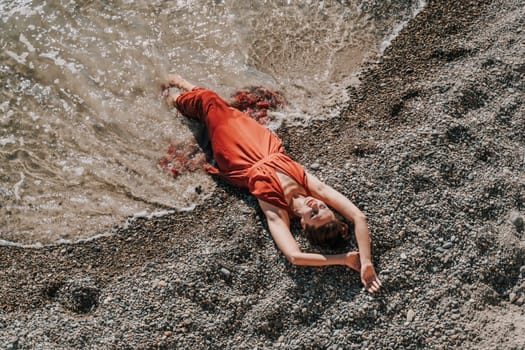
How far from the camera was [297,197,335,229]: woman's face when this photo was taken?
7.11m

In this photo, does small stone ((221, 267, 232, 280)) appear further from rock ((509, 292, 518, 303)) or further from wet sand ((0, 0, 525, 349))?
rock ((509, 292, 518, 303))

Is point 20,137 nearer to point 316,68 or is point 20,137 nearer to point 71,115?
point 71,115

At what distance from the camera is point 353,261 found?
7164 mm

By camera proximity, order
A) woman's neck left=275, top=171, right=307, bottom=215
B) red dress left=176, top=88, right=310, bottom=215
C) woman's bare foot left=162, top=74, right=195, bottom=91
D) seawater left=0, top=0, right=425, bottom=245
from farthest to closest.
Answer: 1. woman's bare foot left=162, top=74, right=195, bottom=91
2. seawater left=0, top=0, right=425, bottom=245
3. red dress left=176, top=88, right=310, bottom=215
4. woman's neck left=275, top=171, right=307, bottom=215

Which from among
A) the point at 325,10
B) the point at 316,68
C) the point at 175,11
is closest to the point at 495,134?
the point at 316,68

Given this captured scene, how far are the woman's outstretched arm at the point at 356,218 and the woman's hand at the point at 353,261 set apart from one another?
0.21ft

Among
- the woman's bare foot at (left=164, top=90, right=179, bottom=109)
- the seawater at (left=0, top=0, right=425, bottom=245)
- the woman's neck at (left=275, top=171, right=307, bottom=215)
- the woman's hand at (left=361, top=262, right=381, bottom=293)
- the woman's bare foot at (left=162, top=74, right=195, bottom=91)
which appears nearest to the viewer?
the woman's hand at (left=361, top=262, right=381, bottom=293)

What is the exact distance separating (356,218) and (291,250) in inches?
36.5

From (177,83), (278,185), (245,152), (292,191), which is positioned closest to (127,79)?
(177,83)

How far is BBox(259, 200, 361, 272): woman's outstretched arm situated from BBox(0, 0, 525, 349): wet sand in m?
0.20

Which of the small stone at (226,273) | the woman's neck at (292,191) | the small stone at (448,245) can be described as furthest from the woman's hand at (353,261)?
the small stone at (226,273)

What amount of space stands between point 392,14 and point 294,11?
1812mm

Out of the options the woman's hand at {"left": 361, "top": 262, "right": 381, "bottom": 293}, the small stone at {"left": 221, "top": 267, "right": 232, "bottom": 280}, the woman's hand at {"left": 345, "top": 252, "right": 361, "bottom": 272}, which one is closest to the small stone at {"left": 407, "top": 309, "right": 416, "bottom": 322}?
the woman's hand at {"left": 361, "top": 262, "right": 381, "bottom": 293}

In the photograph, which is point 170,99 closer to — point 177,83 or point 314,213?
point 177,83
